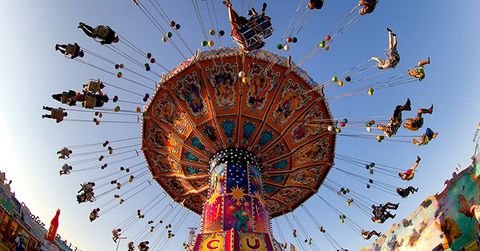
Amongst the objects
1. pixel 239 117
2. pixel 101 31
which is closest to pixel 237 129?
pixel 239 117

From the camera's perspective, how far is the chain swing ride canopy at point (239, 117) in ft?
47.3

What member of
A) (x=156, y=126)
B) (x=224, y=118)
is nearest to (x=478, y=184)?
(x=224, y=118)

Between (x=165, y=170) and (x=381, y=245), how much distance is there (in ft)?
36.8

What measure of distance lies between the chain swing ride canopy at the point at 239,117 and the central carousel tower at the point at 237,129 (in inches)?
1.5

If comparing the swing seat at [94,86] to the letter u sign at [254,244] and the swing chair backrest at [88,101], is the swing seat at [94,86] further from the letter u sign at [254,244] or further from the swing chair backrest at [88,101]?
the letter u sign at [254,244]

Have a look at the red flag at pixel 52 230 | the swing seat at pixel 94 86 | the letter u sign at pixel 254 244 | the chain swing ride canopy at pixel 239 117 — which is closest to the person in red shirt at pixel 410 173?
the chain swing ride canopy at pixel 239 117

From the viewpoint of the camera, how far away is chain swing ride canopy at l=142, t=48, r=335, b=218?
47.3 feet

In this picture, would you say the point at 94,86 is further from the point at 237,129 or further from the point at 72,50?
the point at 237,129

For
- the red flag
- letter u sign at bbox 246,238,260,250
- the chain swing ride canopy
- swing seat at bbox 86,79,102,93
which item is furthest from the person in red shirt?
the red flag

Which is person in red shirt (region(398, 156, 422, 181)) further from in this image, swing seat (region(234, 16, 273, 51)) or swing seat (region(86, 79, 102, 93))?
Answer: swing seat (region(86, 79, 102, 93))

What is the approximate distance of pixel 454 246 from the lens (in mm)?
13766

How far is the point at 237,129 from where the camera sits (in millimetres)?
15094

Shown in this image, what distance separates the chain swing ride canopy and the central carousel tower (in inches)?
1.5

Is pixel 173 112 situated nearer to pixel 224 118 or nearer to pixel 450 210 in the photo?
pixel 224 118
